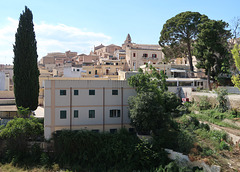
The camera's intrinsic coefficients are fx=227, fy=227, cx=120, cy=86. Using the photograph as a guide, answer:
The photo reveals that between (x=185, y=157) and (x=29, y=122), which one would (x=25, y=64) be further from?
(x=185, y=157)

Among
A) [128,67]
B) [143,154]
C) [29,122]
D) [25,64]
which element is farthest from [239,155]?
[128,67]

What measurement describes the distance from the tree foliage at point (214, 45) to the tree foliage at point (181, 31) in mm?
5821

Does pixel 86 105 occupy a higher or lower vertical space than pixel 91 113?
higher

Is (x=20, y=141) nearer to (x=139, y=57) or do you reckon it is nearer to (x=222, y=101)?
(x=222, y=101)

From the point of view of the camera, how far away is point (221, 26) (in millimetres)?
29875

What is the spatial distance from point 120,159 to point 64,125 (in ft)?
19.4

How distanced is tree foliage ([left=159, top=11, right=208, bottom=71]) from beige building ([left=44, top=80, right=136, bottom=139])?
19636mm

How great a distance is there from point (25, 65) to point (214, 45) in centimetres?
2315

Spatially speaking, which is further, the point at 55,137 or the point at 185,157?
the point at 55,137

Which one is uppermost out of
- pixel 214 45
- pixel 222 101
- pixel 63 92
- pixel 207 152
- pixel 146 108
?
pixel 214 45

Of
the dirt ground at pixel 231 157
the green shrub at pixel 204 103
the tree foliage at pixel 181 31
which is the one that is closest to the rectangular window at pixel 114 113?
the dirt ground at pixel 231 157

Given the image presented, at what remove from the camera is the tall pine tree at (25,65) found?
78.6 ft

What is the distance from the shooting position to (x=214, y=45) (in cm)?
2939

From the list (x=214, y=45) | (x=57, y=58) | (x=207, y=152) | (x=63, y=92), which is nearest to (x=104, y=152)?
(x=63, y=92)
